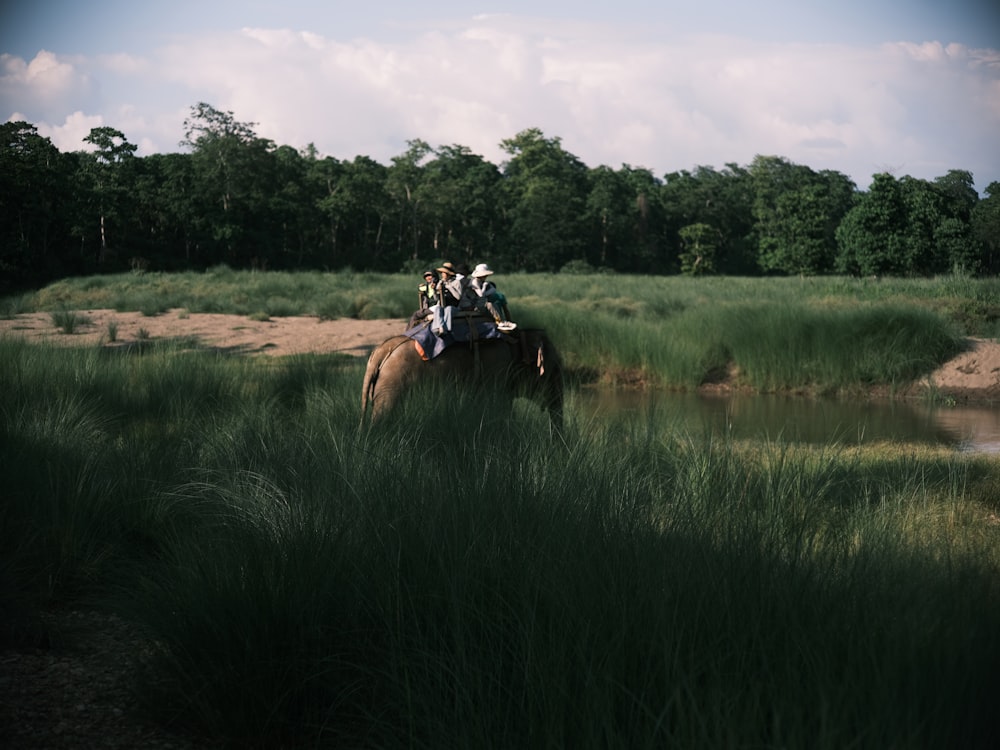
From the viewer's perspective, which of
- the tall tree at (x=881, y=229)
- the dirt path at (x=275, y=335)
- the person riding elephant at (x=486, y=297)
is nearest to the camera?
the person riding elephant at (x=486, y=297)

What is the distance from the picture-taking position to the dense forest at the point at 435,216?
3488 centimetres

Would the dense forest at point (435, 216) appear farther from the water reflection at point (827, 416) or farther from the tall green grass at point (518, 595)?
the tall green grass at point (518, 595)

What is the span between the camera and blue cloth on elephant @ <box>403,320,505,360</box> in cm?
726

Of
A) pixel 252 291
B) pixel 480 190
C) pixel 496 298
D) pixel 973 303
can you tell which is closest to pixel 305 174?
pixel 480 190

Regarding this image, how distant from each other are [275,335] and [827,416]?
9.15 meters

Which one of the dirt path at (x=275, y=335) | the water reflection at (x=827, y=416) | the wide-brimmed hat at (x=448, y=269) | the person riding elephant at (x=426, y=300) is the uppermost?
the wide-brimmed hat at (x=448, y=269)

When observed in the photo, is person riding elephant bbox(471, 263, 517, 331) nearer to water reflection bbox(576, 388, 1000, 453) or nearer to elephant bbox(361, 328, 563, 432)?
elephant bbox(361, 328, 563, 432)

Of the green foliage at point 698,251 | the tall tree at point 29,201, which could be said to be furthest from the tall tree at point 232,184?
the green foliage at point 698,251

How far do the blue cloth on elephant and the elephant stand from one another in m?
0.04

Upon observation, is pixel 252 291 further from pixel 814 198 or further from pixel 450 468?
pixel 814 198

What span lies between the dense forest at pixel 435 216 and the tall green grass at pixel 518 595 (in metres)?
17.1

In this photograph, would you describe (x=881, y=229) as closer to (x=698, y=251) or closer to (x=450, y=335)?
(x=698, y=251)

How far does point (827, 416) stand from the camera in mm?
12609

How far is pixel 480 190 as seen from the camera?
67.6 m
